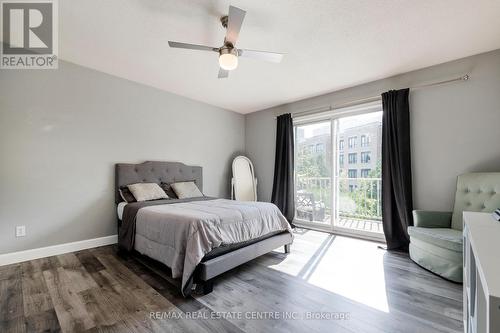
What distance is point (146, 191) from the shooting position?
3242 millimetres

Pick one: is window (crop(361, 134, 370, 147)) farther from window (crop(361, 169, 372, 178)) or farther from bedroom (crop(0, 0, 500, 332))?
window (crop(361, 169, 372, 178))

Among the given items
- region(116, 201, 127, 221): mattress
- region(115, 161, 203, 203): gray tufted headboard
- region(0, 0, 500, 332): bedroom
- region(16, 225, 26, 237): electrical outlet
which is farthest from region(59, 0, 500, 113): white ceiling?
region(16, 225, 26, 237): electrical outlet

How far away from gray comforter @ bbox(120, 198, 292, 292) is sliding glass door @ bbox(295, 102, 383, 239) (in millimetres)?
1698

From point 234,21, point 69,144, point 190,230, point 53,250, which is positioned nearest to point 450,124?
point 234,21

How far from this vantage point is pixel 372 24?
208 centimetres

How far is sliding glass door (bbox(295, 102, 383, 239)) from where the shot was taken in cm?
370

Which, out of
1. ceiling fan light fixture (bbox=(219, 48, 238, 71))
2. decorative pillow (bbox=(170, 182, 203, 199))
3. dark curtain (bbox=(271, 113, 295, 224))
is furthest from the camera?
dark curtain (bbox=(271, 113, 295, 224))

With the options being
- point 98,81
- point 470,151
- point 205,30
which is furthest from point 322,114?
point 98,81

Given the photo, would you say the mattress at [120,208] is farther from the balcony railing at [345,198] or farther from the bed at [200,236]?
the balcony railing at [345,198]

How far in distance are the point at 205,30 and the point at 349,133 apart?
287 cm

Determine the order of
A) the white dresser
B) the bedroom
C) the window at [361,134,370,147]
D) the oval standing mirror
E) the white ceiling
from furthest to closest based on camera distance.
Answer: the oval standing mirror
the window at [361,134,370,147]
the white ceiling
the bedroom
the white dresser

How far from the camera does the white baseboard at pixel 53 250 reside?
251 cm

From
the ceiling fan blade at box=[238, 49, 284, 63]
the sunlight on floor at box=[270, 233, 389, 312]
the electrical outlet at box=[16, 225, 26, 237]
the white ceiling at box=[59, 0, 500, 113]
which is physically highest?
the white ceiling at box=[59, 0, 500, 113]

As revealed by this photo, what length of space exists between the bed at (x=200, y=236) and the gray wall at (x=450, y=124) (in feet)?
6.61
